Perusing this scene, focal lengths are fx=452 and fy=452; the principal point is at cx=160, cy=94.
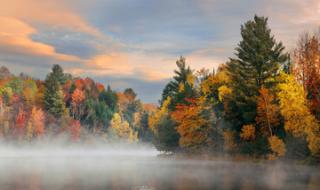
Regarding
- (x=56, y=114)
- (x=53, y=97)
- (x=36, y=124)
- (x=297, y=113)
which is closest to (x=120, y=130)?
(x=56, y=114)

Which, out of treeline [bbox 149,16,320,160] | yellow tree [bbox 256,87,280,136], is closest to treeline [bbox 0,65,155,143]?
treeline [bbox 149,16,320,160]

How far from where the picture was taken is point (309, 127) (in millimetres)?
57938

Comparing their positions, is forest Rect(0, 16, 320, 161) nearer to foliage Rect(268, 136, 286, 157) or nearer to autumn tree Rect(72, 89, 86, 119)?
foliage Rect(268, 136, 286, 157)

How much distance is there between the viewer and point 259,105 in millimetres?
67812

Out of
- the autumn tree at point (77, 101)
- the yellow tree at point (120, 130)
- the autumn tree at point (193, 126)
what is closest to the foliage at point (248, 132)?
the autumn tree at point (193, 126)

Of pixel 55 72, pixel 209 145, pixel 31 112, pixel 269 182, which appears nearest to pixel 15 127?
pixel 31 112

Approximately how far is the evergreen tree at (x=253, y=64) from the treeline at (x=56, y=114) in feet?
284

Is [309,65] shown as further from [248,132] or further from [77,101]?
[77,101]

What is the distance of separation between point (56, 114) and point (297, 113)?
105m

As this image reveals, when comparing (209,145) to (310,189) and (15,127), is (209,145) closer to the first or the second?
(310,189)

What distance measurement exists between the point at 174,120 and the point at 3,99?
81.3 meters

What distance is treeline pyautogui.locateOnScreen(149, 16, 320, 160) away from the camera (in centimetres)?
6150

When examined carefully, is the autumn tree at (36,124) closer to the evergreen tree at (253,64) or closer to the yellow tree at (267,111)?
the evergreen tree at (253,64)

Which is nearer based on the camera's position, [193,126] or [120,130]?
[193,126]
